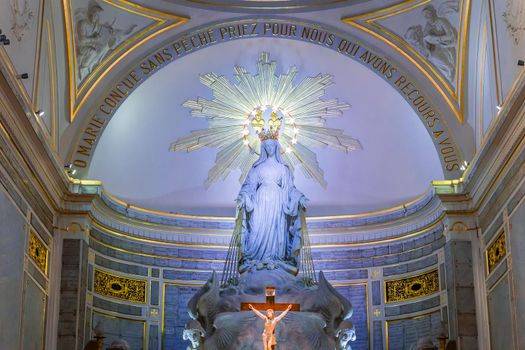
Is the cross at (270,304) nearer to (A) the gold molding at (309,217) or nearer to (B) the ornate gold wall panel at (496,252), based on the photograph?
(B) the ornate gold wall panel at (496,252)

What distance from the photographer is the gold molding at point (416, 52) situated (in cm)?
1956

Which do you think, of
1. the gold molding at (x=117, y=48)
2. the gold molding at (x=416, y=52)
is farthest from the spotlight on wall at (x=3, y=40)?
the gold molding at (x=416, y=52)

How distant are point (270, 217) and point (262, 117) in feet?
9.79

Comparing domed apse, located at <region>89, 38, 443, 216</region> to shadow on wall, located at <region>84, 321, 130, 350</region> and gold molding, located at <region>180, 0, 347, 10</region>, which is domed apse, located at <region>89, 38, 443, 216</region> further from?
shadow on wall, located at <region>84, 321, 130, 350</region>

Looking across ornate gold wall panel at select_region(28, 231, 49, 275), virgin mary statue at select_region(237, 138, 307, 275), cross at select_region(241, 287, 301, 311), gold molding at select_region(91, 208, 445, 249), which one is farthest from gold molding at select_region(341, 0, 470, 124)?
ornate gold wall panel at select_region(28, 231, 49, 275)

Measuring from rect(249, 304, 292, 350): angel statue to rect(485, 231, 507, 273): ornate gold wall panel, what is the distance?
3670 millimetres

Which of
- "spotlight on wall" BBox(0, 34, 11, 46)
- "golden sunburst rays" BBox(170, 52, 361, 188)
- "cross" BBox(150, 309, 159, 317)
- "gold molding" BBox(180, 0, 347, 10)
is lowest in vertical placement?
"cross" BBox(150, 309, 159, 317)

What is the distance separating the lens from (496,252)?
17.4 m

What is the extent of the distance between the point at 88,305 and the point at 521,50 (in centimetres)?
911

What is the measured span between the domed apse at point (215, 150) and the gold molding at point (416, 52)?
3.69 ft

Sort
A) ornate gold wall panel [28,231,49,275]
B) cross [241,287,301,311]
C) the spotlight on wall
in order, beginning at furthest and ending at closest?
ornate gold wall panel [28,231,49,275]
cross [241,287,301,311]
the spotlight on wall

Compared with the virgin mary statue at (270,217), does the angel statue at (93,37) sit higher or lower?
higher

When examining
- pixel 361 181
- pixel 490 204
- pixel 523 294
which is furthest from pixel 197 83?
pixel 523 294

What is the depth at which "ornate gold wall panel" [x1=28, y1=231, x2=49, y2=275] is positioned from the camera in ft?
55.7
